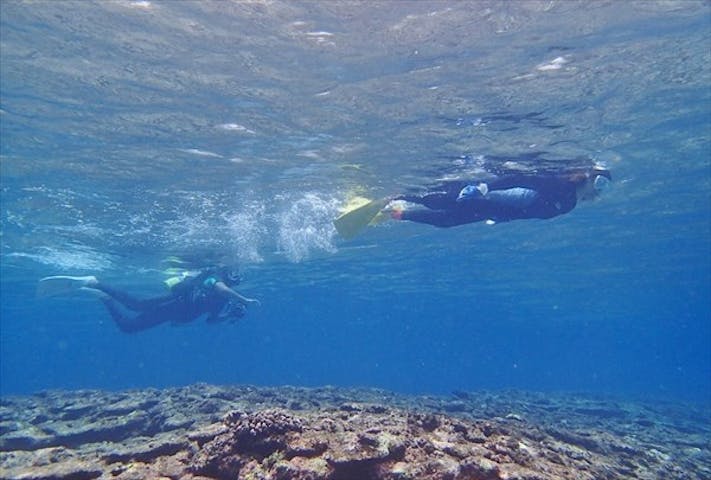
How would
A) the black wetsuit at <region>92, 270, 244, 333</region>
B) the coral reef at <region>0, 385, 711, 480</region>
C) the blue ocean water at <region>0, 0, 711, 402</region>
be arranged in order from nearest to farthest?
the coral reef at <region>0, 385, 711, 480</region>, the blue ocean water at <region>0, 0, 711, 402</region>, the black wetsuit at <region>92, 270, 244, 333</region>

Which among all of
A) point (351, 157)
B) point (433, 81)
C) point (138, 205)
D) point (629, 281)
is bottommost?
point (629, 281)

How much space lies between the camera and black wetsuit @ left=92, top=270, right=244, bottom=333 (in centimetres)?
2180

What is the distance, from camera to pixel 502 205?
480 inches

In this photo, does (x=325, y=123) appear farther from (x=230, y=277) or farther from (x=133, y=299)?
(x=133, y=299)

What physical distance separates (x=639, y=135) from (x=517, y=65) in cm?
803

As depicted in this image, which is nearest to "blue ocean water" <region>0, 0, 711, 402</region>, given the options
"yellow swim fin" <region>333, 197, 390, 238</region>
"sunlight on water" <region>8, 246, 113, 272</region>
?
"sunlight on water" <region>8, 246, 113, 272</region>

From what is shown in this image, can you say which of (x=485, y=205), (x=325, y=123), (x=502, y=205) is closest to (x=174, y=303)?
(x=325, y=123)

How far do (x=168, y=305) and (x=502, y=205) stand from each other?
1727 cm

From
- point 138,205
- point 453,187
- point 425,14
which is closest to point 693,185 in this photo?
point 453,187

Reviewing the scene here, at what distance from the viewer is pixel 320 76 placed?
12727mm

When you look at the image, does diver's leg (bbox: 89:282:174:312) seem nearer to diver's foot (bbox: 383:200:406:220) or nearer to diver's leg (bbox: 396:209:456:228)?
diver's foot (bbox: 383:200:406:220)

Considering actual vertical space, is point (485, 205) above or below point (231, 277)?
above

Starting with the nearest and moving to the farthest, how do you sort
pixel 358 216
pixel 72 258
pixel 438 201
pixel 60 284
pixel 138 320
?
pixel 438 201 → pixel 358 216 → pixel 60 284 → pixel 138 320 → pixel 72 258

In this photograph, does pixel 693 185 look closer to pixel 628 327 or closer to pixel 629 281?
pixel 629 281
